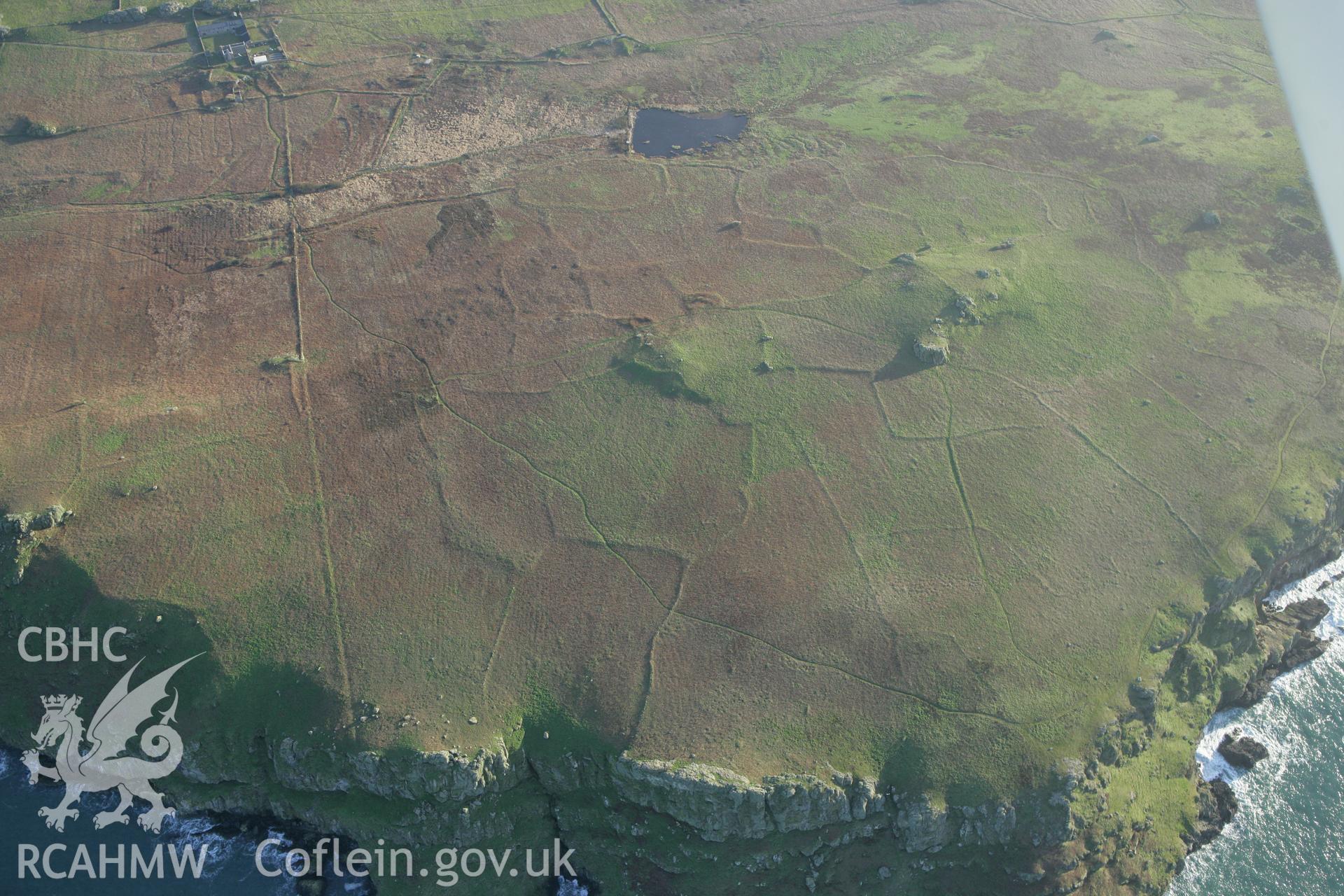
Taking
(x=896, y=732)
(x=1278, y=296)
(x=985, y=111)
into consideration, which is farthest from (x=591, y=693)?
(x=985, y=111)

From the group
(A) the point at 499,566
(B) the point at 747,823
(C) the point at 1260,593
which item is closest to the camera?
(B) the point at 747,823

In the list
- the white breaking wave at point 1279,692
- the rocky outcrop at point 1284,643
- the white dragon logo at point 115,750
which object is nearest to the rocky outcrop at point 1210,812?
the white breaking wave at point 1279,692

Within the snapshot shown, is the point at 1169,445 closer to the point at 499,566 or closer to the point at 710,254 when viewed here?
the point at 710,254

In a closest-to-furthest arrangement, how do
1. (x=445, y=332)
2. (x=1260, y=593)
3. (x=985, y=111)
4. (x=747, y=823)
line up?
(x=747, y=823), (x=1260, y=593), (x=445, y=332), (x=985, y=111)

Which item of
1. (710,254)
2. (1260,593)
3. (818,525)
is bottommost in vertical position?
(1260,593)

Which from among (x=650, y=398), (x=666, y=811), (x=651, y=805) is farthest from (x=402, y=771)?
(x=650, y=398)

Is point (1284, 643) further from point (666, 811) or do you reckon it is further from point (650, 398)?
point (650, 398)

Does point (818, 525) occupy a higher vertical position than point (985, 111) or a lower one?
lower
